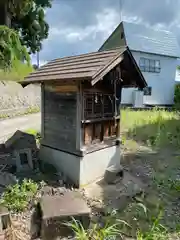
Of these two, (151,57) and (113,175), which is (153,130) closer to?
(113,175)

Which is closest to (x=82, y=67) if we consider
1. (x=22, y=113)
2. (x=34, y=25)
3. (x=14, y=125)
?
(x=14, y=125)

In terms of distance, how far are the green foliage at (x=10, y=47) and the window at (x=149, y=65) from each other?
21485 millimetres

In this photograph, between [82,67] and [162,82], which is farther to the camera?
[162,82]

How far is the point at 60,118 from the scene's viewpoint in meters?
6.28

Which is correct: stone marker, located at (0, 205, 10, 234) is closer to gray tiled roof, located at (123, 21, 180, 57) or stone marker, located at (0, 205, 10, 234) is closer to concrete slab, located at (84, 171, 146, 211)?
concrete slab, located at (84, 171, 146, 211)

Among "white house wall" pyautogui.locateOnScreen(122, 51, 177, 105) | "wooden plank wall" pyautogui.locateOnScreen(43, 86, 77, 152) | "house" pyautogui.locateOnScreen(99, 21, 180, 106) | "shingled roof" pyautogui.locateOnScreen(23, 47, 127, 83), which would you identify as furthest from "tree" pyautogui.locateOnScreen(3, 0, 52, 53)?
"wooden plank wall" pyautogui.locateOnScreen(43, 86, 77, 152)

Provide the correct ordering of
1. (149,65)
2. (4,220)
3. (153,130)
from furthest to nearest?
1. (149,65)
2. (153,130)
3. (4,220)

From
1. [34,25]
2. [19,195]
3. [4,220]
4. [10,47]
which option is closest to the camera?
[10,47]

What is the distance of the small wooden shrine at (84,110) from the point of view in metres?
5.76

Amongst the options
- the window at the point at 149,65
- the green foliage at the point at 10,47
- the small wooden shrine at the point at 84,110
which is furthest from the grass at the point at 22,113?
the window at the point at 149,65

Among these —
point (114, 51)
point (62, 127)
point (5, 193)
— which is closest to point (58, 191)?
point (5, 193)

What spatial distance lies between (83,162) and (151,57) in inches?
831

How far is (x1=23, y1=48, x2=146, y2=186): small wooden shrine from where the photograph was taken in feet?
18.9

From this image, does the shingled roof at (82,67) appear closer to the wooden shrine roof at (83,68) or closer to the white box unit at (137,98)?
the wooden shrine roof at (83,68)
